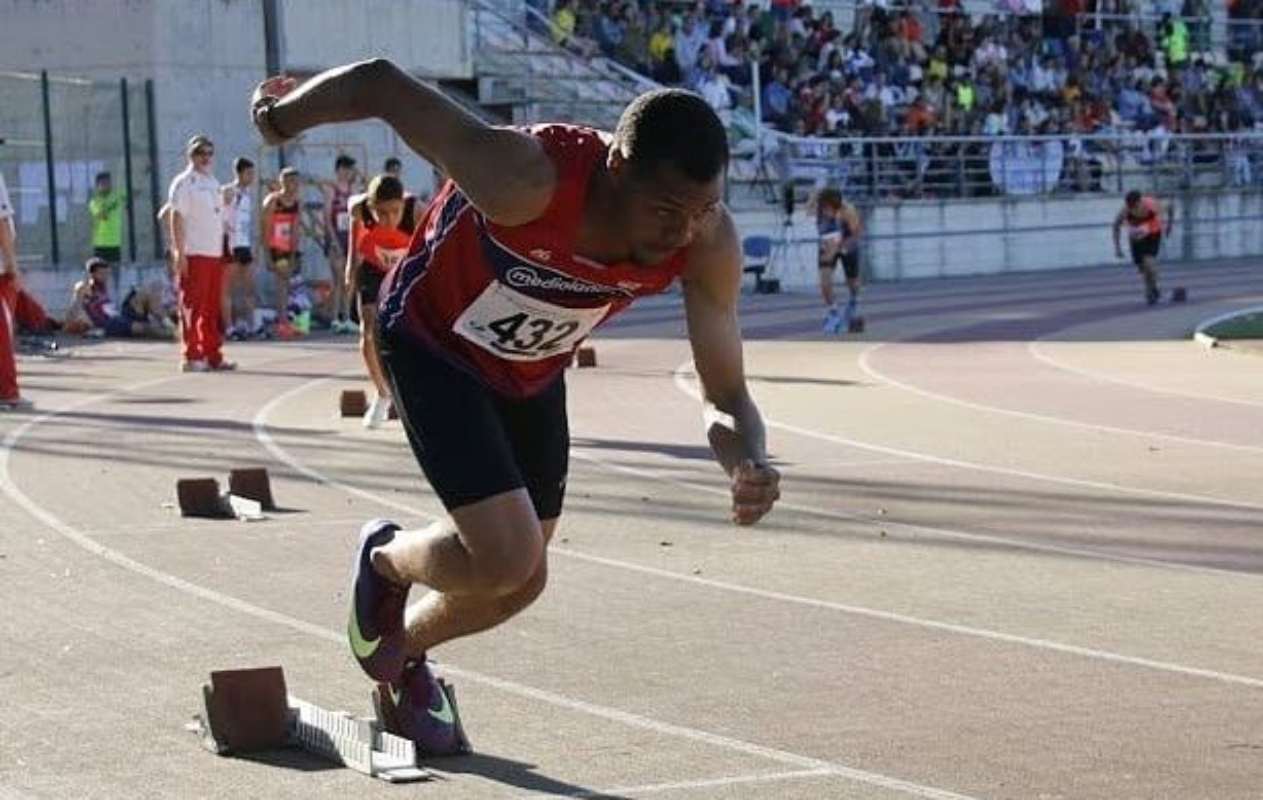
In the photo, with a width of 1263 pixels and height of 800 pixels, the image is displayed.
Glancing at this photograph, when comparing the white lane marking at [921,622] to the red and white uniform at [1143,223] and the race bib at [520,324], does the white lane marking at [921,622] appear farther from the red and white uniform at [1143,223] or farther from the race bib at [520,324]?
the red and white uniform at [1143,223]

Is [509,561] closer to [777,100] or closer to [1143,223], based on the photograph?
[1143,223]

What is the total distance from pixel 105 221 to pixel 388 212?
648 inches

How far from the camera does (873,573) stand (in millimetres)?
11344

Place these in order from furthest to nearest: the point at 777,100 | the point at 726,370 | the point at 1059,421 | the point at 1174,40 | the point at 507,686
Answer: the point at 1174,40 → the point at 777,100 → the point at 1059,421 → the point at 507,686 → the point at 726,370

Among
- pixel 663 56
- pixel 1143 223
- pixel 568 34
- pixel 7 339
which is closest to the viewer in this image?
pixel 7 339

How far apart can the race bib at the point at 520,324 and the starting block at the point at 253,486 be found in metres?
6.75

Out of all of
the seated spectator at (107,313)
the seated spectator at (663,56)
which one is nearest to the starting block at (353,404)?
the seated spectator at (107,313)

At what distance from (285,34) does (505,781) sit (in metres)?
31.2

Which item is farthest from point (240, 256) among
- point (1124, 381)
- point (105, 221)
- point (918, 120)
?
point (918, 120)

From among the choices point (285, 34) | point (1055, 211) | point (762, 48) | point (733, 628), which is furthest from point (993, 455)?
point (1055, 211)

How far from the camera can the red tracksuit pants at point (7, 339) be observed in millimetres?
19516

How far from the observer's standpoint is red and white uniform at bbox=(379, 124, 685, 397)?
6727mm

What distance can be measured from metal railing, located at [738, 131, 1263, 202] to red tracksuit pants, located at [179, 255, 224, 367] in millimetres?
19007

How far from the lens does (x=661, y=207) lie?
21.4ft
